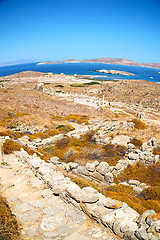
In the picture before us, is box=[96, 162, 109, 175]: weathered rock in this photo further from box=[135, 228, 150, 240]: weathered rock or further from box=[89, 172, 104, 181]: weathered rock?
box=[135, 228, 150, 240]: weathered rock

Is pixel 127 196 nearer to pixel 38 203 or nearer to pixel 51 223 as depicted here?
pixel 51 223

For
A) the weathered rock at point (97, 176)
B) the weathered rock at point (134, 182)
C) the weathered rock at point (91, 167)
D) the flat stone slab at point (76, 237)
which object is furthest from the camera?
the weathered rock at point (91, 167)

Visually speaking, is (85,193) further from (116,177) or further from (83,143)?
(83,143)

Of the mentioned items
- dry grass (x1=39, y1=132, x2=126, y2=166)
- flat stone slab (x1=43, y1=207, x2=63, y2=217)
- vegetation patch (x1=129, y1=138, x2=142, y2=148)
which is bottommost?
dry grass (x1=39, y1=132, x2=126, y2=166)

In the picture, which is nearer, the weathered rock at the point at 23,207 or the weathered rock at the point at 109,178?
the weathered rock at the point at 23,207

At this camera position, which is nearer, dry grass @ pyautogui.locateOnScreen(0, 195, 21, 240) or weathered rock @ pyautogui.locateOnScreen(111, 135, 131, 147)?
dry grass @ pyautogui.locateOnScreen(0, 195, 21, 240)

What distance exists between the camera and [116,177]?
469 inches

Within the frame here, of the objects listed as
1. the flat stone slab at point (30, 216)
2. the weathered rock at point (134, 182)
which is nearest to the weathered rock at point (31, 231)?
the flat stone slab at point (30, 216)

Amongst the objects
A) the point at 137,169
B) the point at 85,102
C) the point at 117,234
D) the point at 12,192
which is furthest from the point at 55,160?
the point at 85,102

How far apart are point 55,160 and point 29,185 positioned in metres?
4.16

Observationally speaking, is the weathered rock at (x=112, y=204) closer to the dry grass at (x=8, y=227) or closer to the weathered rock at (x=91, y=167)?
the dry grass at (x=8, y=227)

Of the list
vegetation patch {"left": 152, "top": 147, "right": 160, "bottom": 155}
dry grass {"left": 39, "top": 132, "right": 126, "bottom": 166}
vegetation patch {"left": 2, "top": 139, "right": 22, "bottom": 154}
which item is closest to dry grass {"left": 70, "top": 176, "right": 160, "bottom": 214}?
dry grass {"left": 39, "top": 132, "right": 126, "bottom": 166}

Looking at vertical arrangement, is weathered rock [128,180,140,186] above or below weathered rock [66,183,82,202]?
below

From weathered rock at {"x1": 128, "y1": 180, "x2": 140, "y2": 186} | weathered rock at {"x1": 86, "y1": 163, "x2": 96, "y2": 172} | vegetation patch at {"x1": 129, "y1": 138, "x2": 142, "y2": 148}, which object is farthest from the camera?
vegetation patch at {"x1": 129, "y1": 138, "x2": 142, "y2": 148}
